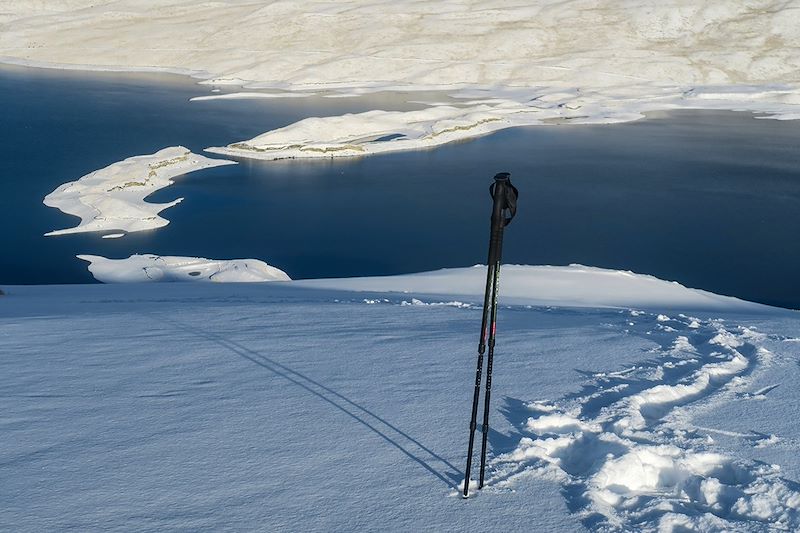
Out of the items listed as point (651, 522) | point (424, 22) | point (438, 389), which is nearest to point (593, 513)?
point (651, 522)

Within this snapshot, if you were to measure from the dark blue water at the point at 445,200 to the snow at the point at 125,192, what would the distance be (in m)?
0.68

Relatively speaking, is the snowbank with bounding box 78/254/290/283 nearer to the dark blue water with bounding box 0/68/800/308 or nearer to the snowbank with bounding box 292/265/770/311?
the dark blue water with bounding box 0/68/800/308

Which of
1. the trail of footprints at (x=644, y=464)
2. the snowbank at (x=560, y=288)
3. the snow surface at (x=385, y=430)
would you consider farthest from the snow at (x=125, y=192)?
the trail of footprints at (x=644, y=464)

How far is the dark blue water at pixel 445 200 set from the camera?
2545 cm

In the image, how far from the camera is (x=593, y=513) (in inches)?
162

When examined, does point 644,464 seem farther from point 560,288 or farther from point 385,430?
point 560,288

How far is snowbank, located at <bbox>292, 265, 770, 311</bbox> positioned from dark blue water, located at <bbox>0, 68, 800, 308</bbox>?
5.95 metres

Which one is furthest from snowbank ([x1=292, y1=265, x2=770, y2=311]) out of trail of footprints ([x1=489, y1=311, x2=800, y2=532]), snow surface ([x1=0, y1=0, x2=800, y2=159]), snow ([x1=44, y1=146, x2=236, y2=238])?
snow surface ([x1=0, y1=0, x2=800, y2=159])

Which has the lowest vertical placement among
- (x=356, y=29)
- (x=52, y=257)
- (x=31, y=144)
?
(x=52, y=257)

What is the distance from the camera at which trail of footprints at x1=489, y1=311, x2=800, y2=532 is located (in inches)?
163

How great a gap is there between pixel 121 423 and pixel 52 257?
21931 millimetres

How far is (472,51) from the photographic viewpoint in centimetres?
7225

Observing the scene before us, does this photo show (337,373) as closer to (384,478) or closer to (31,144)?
(384,478)

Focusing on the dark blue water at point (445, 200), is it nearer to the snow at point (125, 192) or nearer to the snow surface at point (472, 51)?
the snow at point (125, 192)
